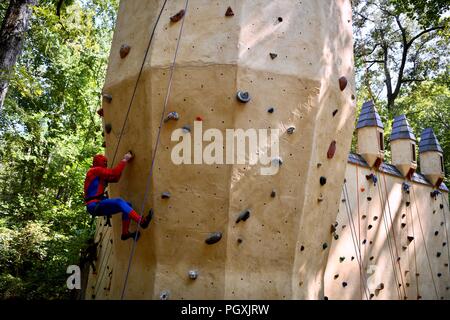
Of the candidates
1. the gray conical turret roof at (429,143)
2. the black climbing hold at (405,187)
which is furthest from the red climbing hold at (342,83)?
the gray conical turret roof at (429,143)

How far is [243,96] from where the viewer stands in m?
4.05

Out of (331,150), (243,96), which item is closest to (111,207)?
(243,96)

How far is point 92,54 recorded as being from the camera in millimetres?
13188

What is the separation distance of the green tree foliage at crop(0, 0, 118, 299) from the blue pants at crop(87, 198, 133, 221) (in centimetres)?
496

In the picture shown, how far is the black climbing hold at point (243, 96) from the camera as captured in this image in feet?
13.2

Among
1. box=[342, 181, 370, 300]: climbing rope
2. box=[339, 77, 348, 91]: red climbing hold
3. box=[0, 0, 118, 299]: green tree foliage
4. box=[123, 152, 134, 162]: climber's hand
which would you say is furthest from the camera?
box=[0, 0, 118, 299]: green tree foliage

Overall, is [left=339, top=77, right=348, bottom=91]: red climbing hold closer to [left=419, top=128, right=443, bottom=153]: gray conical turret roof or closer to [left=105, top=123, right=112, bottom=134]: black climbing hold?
[left=105, top=123, right=112, bottom=134]: black climbing hold

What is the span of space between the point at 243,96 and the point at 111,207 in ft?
6.20

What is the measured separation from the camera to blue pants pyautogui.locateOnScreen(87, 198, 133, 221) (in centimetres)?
400

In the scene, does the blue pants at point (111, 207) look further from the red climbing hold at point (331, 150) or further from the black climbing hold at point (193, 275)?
the red climbing hold at point (331, 150)

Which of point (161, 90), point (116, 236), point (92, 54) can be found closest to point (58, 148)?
point (92, 54)

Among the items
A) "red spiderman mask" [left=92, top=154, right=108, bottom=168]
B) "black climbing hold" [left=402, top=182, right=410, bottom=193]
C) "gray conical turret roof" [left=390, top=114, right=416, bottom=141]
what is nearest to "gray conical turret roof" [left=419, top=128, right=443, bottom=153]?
"gray conical turret roof" [left=390, top=114, right=416, bottom=141]

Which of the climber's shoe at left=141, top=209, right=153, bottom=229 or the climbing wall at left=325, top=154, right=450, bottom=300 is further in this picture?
the climbing wall at left=325, top=154, right=450, bottom=300

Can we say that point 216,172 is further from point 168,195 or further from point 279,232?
point 279,232
